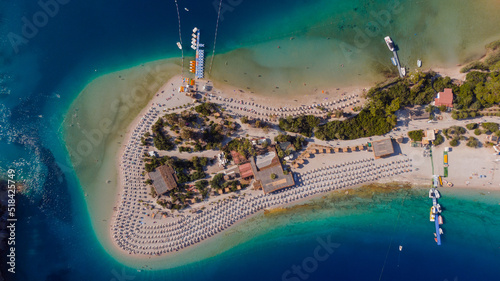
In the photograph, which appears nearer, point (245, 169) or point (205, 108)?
point (205, 108)

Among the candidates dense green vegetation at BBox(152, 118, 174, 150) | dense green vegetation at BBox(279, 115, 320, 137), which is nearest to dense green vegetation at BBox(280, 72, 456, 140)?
dense green vegetation at BBox(279, 115, 320, 137)

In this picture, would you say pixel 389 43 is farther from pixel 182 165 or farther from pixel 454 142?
pixel 182 165

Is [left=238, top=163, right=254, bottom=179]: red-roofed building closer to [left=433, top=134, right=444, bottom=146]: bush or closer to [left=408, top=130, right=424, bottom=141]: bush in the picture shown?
[left=408, top=130, right=424, bottom=141]: bush

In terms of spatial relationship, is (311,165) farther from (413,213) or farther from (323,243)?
(413,213)

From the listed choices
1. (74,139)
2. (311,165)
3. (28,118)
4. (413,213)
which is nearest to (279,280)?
(311,165)

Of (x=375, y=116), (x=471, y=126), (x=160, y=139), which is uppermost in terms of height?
(x=375, y=116)

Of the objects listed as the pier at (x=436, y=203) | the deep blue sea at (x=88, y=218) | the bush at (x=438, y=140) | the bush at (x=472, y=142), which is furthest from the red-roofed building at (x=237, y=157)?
the bush at (x=472, y=142)

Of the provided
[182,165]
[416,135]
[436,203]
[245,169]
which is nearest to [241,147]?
[245,169]

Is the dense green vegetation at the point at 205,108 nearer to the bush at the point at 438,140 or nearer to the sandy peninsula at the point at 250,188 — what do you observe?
the sandy peninsula at the point at 250,188
